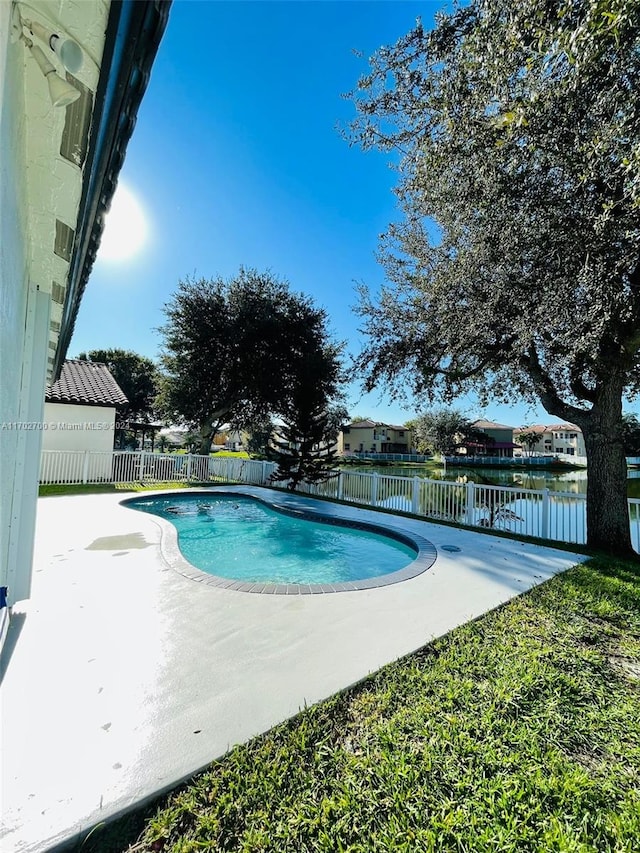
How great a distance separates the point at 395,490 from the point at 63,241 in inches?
365

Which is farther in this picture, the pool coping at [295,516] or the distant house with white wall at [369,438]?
the distant house with white wall at [369,438]

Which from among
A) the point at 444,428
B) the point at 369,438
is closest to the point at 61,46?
the point at 444,428

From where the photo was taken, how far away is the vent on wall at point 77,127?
1416 mm

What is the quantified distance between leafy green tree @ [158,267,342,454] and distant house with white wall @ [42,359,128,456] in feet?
10.6

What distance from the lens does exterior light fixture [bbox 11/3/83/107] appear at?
1.22 m

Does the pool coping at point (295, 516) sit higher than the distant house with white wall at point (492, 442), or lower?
lower

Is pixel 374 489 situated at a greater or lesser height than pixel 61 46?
lesser

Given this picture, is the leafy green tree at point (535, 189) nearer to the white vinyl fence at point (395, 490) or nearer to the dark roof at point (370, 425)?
the white vinyl fence at point (395, 490)

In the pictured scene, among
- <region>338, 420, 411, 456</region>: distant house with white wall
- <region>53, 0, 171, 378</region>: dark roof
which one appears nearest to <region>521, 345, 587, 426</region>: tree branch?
<region>53, 0, 171, 378</region>: dark roof

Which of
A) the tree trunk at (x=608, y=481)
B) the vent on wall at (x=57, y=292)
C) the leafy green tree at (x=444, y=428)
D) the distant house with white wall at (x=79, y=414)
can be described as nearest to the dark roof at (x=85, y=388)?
the distant house with white wall at (x=79, y=414)

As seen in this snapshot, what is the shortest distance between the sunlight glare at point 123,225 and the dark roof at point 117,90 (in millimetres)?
355

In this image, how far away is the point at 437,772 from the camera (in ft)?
6.32

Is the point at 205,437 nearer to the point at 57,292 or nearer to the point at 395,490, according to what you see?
the point at 395,490

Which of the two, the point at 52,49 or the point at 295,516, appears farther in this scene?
the point at 295,516
